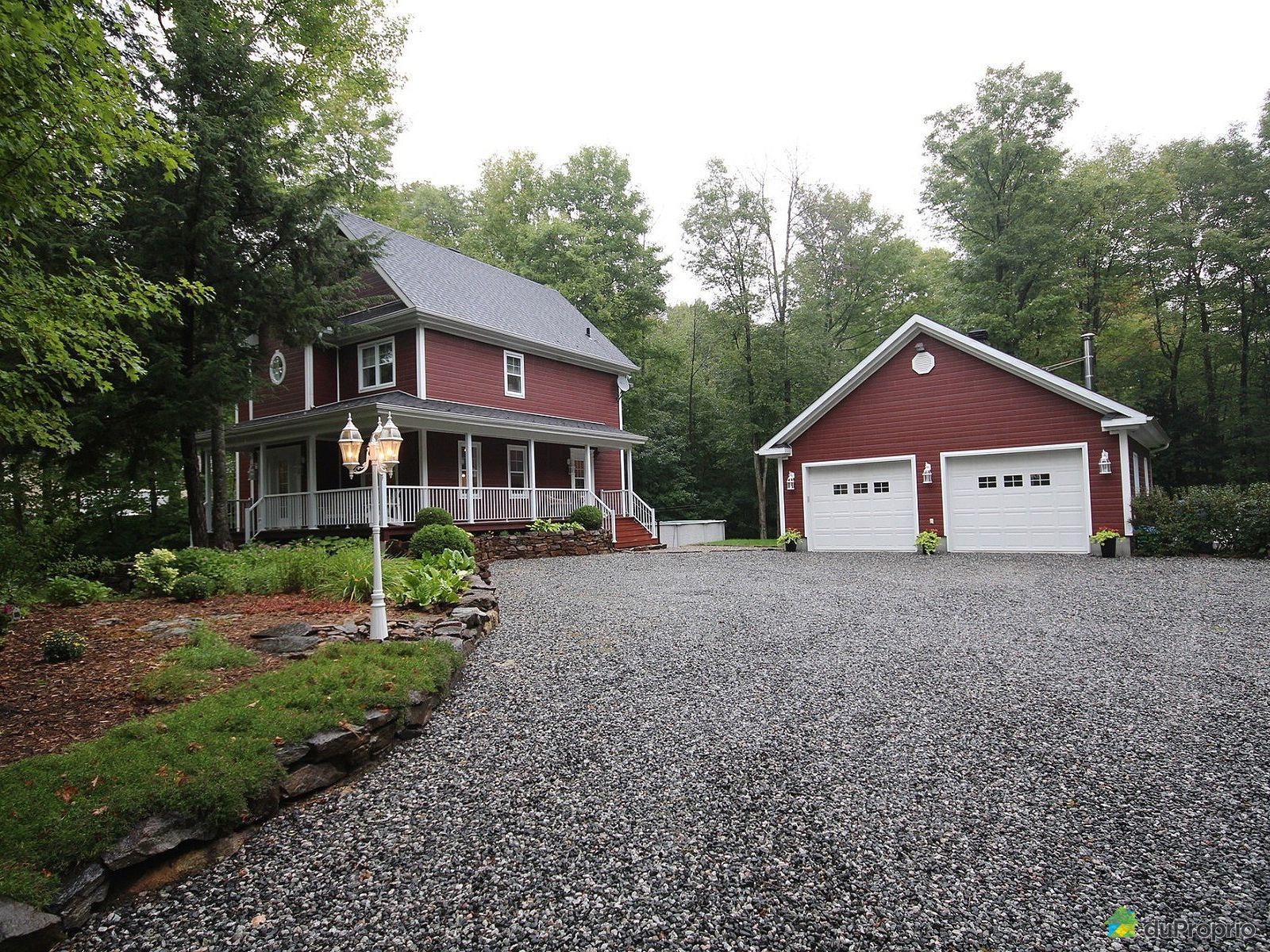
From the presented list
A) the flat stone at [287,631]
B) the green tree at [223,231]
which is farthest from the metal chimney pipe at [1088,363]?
the flat stone at [287,631]

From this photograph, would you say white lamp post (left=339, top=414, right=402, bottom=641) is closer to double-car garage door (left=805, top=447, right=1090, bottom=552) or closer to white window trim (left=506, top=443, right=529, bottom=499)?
white window trim (left=506, top=443, right=529, bottom=499)

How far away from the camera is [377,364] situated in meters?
15.5

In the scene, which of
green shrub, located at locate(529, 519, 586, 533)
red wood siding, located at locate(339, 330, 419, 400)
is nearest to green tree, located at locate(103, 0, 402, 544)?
red wood siding, located at locate(339, 330, 419, 400)

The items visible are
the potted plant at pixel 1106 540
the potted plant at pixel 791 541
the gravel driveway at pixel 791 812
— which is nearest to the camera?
the gravel driveway at pixel 791 812

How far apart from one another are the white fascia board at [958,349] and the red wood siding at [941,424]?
149mm

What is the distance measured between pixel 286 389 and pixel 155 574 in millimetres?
10182

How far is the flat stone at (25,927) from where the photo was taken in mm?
2037

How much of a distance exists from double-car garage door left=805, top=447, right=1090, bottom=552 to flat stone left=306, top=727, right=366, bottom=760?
13.2m

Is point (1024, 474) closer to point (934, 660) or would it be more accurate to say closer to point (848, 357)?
point (934, 660)

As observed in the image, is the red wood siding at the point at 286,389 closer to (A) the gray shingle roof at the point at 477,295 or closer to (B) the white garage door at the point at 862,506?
(A) the gray shingle roof at the point at 477,295

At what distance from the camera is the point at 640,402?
2627 centimetres

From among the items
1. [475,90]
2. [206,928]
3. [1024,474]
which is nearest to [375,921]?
[206,928]

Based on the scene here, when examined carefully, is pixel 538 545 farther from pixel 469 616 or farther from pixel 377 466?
pixel 377 466

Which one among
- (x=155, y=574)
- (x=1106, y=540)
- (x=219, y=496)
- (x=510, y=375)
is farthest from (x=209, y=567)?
(x=1106, y=540)
